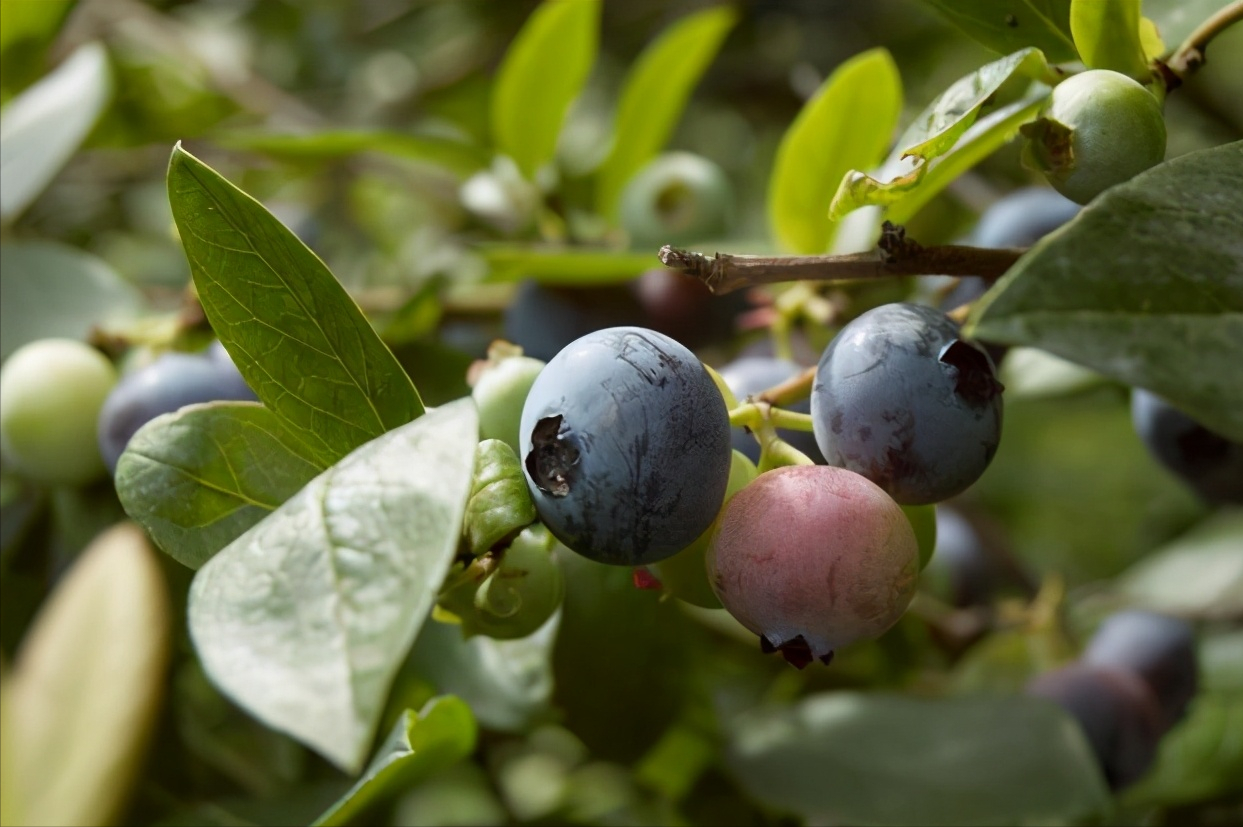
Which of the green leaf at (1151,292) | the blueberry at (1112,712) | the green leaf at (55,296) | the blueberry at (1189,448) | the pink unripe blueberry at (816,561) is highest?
the green leaf at (1151,292)

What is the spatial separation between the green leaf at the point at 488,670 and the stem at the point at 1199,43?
0.53 metres

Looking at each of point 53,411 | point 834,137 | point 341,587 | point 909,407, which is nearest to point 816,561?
point 909,407

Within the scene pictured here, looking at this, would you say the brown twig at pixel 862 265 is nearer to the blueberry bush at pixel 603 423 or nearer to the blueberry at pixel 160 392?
the blueberry bush at pixel 603 423

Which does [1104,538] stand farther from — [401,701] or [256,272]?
[256,272]

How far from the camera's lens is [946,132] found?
51cm

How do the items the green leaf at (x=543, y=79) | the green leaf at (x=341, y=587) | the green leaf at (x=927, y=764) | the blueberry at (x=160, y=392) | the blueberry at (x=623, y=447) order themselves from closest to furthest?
the green leaf at (x=341, y=587) < the blueberry at (x=623, y=447) < the blueberry at (x=160, y=392) < the green leaf at (x=927, y=764) < the green leaf at (x=543, y=79)

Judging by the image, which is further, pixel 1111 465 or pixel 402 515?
pixel 1111 465

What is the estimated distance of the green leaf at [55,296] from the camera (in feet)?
3.10

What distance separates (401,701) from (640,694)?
0.19m

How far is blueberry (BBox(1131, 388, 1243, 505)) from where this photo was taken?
0.84 metres

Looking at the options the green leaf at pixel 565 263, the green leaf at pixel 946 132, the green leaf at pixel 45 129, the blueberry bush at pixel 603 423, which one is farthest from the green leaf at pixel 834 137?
the green leaf at pixel 45 129

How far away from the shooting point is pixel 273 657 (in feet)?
1.25

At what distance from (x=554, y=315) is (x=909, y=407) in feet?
1.60

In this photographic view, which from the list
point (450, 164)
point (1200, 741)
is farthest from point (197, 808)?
point (1200, 741)
